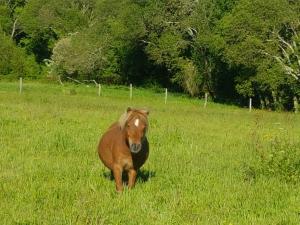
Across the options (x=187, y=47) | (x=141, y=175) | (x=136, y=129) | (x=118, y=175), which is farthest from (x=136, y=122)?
(x=187, y=47)

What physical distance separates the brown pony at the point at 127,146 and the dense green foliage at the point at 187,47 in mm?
34769

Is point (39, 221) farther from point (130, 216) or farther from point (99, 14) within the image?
point (99, 14)

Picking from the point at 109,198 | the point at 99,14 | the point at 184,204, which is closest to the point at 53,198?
the point at 109,198

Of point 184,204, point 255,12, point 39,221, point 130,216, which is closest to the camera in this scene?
point 39,221

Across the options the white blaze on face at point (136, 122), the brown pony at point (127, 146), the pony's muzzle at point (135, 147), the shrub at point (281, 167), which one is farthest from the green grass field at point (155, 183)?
the white blaze on face at point (136, 122)

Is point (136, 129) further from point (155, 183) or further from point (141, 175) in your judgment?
point (141, 175)

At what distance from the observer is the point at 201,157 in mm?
13086

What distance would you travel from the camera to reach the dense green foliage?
43312 mm

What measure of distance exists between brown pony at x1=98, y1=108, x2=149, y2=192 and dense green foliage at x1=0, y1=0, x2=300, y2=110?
114 feet

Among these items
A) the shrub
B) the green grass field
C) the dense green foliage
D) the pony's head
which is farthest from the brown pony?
the dense green foliage

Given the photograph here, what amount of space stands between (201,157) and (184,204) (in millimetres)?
4816

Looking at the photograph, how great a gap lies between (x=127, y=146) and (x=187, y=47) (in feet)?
156

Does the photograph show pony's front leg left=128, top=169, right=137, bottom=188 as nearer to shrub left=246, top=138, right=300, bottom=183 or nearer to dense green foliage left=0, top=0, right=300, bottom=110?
shrub left=246, top=138, right=300, bottom=183

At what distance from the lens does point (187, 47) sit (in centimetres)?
5559
